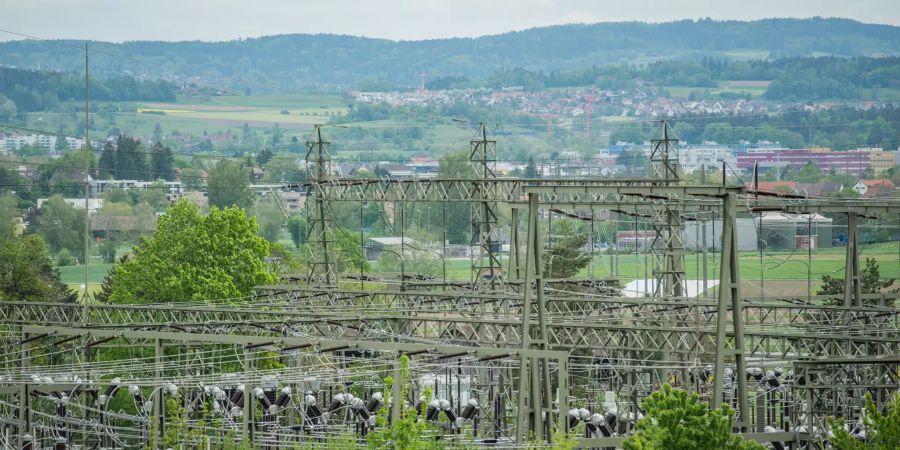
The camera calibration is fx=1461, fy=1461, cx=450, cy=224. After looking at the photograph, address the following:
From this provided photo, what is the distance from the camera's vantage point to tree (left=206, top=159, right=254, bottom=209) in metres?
143

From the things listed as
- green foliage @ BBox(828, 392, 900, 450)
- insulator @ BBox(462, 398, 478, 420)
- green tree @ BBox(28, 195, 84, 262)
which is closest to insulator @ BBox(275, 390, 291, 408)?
insulator @ BBox(462, 398, 478, 420)

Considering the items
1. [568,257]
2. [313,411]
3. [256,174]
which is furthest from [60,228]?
[313,411]

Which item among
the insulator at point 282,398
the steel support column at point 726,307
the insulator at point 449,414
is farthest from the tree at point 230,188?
the steel support column at point 726,307

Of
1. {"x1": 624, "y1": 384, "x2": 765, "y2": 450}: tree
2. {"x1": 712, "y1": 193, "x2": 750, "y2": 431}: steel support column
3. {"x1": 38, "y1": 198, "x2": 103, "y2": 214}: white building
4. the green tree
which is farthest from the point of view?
{"x1": 38, "y1": 198, "x2": 103, "y2": 214}: white building

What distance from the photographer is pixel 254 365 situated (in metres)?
41.3

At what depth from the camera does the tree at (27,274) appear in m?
73.1

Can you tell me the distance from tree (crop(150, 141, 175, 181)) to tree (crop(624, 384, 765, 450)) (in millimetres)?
152716

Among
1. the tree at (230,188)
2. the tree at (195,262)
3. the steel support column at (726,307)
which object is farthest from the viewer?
the tree at (230,188)

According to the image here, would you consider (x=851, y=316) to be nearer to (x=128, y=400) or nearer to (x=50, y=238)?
(x=128, y=400)

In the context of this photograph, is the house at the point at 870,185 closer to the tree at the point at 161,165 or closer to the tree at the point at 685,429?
the tree at the point at 161,165

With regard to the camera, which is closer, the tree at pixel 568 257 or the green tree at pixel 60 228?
the tree at pixel 568 257

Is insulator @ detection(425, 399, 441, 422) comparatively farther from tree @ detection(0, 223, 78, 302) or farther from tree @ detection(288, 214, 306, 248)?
tree @ detection(288, 214, 306, 248)

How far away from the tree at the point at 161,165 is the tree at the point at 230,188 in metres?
23.5

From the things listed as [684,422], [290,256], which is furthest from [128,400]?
[290,256]
